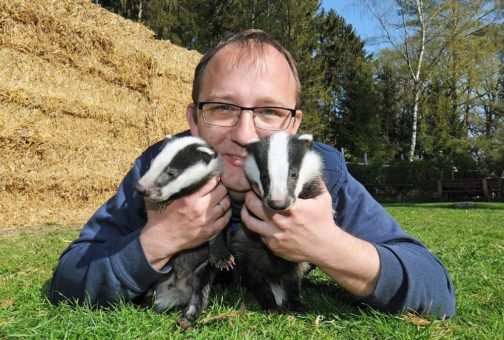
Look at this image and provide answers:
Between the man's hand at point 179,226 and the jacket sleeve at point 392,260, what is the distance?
72cm

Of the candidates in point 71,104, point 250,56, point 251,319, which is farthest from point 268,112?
point 71,104

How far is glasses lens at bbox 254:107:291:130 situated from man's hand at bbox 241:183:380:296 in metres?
0.62

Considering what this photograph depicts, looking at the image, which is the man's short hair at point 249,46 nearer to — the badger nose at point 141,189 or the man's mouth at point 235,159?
the man's mouth at point 235,159

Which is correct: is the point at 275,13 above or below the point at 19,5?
above

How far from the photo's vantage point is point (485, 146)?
18.8 meters

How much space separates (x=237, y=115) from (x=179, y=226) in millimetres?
723

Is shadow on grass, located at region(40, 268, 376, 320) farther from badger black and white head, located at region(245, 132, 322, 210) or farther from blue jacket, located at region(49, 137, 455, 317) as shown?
badger black and white head, located at region(245, 132, 322, 210)

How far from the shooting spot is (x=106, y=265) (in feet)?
7.55

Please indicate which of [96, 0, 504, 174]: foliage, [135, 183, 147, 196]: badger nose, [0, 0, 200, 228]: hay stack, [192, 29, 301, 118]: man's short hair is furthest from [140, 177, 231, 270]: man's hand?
[96, 0, 504, 174]: foliage

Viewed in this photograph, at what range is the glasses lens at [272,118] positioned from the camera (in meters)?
2.66

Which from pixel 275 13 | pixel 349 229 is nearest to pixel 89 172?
pixel 349 229

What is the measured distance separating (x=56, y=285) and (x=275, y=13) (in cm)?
2559

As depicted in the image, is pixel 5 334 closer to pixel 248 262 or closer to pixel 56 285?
pixel 56 285

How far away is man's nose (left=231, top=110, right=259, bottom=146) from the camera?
261 centimetres
